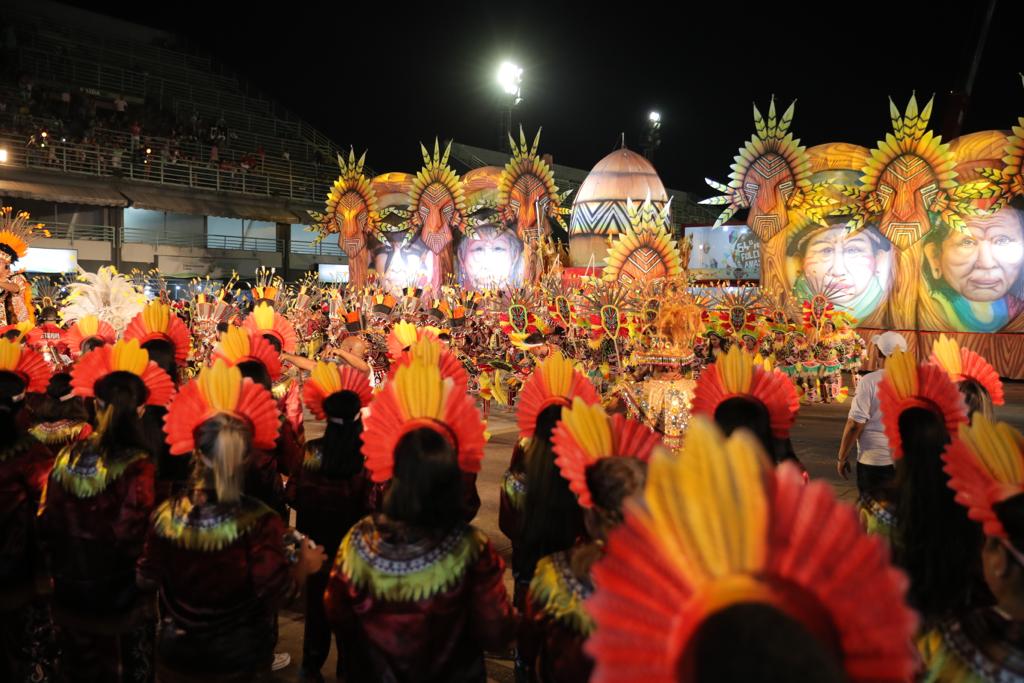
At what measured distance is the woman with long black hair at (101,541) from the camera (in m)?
3.09

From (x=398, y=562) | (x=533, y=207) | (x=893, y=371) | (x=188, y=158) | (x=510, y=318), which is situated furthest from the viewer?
(x=188, y=158)

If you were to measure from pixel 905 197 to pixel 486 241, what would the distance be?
9.72m

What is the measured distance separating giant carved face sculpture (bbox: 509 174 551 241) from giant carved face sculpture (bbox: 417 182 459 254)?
81.0 inches

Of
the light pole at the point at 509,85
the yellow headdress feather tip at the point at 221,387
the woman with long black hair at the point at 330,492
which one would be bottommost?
the woman with long black hair at the point at 330,492

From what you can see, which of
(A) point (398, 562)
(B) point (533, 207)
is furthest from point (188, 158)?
(A) point (398, 562)

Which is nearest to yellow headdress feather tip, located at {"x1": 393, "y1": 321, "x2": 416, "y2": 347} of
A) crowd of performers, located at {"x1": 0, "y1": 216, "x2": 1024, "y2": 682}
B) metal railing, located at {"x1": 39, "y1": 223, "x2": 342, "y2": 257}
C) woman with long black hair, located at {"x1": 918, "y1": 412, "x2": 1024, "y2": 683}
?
crowd of performers, located at {"x1": 0, "y1": 216, "x2": 1024, "y2": 682}

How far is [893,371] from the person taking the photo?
10.1 ft

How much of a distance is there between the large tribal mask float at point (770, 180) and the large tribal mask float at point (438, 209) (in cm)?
670

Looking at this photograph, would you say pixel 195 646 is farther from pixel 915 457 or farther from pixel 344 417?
pixel 915 457

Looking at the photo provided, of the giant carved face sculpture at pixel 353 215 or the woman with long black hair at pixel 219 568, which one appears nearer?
the woman with long black hair at pixel 219 568

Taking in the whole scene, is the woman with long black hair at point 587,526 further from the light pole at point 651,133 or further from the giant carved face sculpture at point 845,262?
the light pole at point 651,133

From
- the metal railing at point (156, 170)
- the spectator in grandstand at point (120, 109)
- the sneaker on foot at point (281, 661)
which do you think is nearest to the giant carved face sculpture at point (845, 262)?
the sneaker on foot at point (281, 661)

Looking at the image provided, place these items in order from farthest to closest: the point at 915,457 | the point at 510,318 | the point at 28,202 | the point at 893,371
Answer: the point at 28,202, the point at 510,318, the point at 893,371, the point at 915,457

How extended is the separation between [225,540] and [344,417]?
4.07 ft
